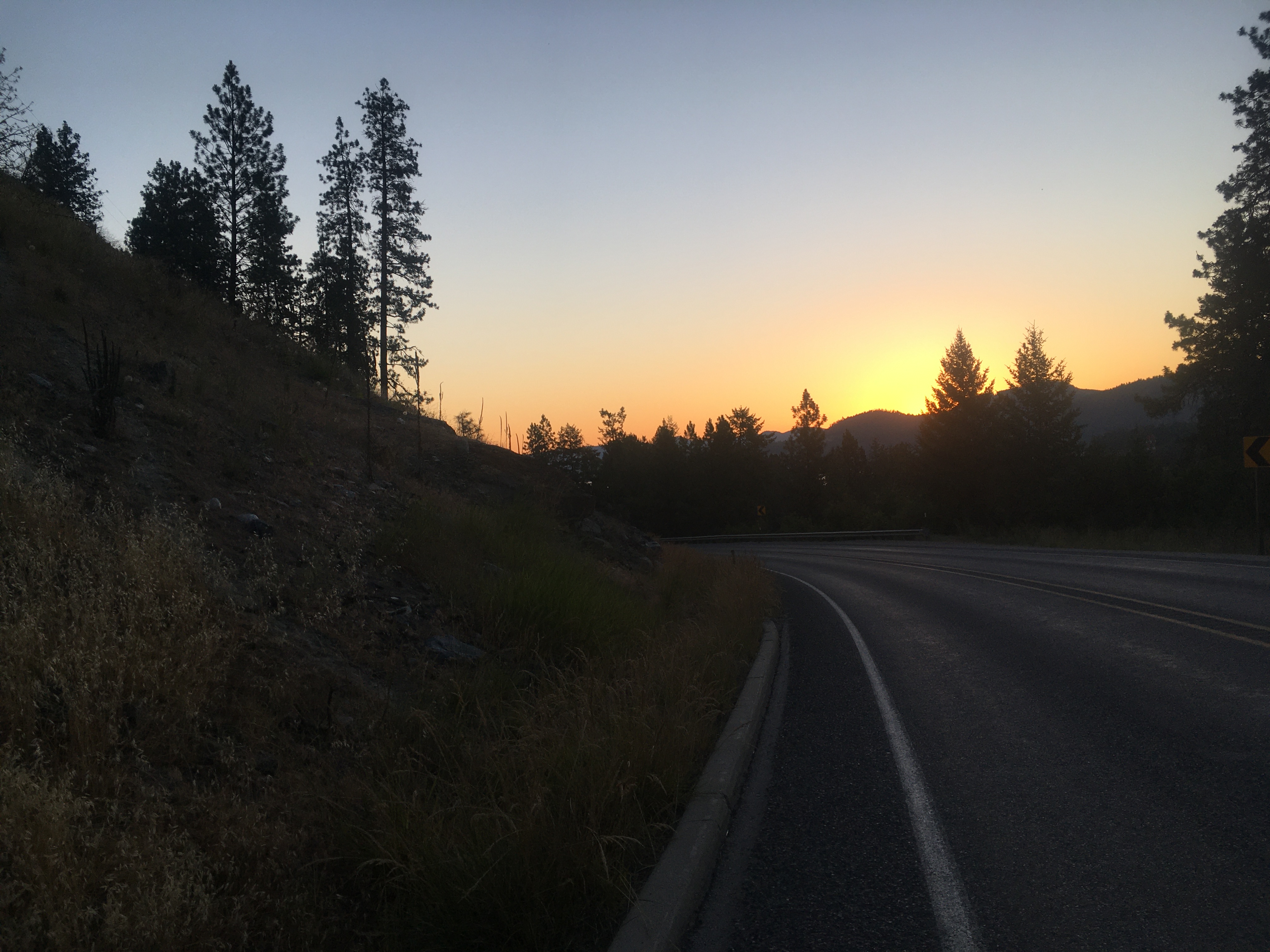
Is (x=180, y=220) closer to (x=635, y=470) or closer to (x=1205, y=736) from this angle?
(x=1205, y=736)

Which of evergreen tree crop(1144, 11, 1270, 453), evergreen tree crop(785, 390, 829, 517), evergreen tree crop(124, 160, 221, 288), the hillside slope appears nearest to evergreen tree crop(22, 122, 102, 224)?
evergreen tree crop(124, 160, 221, 288)

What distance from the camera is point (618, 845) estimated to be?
388cm

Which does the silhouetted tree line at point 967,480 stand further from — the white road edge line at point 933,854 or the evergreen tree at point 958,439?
the white road edge line at point 933,854

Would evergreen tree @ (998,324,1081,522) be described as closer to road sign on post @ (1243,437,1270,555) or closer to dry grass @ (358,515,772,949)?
road sign on post @ (1243,437,1270,555)

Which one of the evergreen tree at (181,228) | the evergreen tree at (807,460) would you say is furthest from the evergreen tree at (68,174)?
the evergreen tree at (807,460)

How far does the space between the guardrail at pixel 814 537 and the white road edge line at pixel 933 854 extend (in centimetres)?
3196

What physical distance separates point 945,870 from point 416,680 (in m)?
4.02

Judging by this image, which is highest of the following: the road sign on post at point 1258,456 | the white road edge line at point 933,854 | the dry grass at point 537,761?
the road sign on post at point 1258,456

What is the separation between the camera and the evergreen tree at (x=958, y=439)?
5359cm

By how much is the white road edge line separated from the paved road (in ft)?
0.05

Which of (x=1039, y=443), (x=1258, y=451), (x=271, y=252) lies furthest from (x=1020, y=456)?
(x=271, y=252)

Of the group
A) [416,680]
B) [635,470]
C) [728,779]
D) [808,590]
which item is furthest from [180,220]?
[635,470]

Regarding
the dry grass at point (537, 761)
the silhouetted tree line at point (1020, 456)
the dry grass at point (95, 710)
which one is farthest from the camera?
the silhouetted tree line at point (1020, 456)

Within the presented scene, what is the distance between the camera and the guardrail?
137 feet
